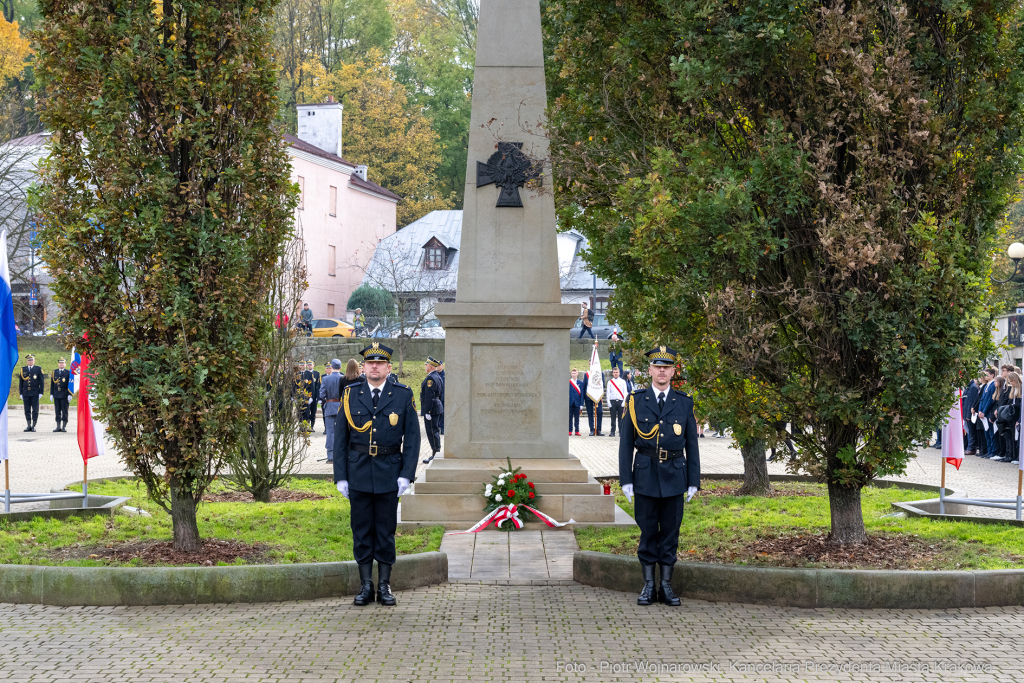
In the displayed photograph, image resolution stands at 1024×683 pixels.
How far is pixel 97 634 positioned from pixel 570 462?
5802mm

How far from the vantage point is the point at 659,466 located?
7.35m

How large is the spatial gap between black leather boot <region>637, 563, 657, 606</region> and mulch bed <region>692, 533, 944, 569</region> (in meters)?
1.09

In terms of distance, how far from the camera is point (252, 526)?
991 centimetres

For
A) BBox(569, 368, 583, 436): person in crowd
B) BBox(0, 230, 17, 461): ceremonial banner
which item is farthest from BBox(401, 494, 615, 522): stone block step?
BBox(569, 368, 583, 436): person in crowd

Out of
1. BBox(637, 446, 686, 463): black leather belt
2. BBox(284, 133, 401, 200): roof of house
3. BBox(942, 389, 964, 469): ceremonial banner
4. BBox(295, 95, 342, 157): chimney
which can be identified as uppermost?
BBox(295, 95, 342, 157): chimney

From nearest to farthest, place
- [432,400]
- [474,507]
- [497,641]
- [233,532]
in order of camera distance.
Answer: [497,641], [233,532], [474,507], [432,400]

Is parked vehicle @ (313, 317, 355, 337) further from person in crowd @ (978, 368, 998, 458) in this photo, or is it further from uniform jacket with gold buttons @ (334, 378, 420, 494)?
uniform jacket with gold buttons @ (334, 378, 420, 494)

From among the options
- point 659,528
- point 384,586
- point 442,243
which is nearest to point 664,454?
point 659,528

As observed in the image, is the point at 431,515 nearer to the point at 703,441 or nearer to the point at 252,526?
the point at 252,526

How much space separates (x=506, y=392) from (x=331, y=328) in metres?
37.4

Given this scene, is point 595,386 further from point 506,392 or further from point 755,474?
point 506,392

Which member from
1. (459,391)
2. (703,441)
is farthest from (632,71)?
(703,441)

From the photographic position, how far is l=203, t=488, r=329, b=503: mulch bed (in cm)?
1216

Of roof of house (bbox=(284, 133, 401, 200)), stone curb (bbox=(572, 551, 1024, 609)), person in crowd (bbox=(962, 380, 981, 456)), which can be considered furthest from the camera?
roof of house (bbox=(284, 133, 401, 200))
